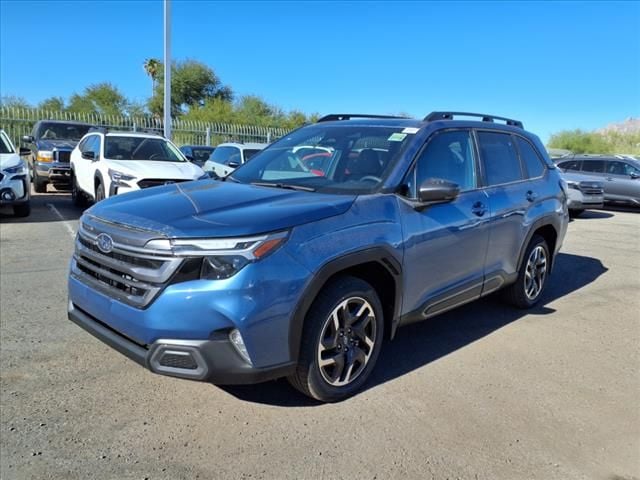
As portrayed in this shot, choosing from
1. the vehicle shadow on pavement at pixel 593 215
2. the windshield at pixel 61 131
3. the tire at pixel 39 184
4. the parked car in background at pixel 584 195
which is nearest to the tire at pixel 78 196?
the tire at pixel 39 184

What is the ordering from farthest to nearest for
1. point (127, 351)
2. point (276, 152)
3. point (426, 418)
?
point (276, 152)
point (426, 418)
point (127, 351)

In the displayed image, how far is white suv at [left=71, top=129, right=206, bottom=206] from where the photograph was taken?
28.6 feet

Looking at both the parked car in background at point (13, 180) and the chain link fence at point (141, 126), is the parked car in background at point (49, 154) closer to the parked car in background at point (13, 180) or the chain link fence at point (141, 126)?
the parked car in background at point (13, 180)

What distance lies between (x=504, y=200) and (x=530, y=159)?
1005 mm

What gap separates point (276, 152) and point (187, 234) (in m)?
1.92

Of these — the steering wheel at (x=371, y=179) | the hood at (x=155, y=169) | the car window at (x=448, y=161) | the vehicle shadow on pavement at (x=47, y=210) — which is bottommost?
the vehicle shadow on pavement at (x=47, y=210)

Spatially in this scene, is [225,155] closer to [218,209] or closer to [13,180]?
[13,180]

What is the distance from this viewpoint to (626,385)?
3770 millimetres

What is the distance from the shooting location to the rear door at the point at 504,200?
4.34 metres

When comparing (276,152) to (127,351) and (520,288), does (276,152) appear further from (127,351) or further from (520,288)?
(520,288)

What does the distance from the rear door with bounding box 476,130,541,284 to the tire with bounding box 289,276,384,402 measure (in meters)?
1.51

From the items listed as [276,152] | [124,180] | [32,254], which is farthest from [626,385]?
[124,180]

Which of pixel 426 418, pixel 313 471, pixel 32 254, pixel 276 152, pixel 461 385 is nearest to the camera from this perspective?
pixel 313 471

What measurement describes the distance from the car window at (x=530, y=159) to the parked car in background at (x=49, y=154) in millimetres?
11117
